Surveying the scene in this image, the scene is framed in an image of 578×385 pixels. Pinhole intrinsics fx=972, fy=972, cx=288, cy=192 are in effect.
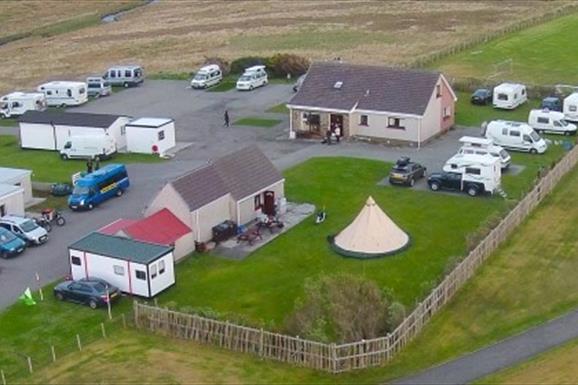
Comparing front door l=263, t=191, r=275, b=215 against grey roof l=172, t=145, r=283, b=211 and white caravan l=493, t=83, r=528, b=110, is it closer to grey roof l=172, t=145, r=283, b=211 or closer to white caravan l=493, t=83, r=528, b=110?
grey roof l=172, t=145, r=283, b=211

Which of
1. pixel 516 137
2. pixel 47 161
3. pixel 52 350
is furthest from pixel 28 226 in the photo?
pixel 516 137

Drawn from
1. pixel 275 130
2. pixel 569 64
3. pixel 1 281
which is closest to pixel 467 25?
pixel 569 64

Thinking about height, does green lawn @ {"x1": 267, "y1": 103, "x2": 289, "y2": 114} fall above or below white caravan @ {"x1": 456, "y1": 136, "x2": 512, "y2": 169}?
below

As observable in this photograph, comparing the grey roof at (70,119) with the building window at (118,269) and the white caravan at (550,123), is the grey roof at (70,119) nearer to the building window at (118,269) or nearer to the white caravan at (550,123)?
the building window at (118,269)

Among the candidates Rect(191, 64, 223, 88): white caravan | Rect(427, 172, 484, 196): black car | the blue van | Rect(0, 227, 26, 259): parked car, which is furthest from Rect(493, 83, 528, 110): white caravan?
Rect(0, 227, 26, 259): parked car

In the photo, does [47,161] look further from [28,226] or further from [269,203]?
[269,203]

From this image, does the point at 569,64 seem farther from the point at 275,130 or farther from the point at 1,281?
the point at 1,281

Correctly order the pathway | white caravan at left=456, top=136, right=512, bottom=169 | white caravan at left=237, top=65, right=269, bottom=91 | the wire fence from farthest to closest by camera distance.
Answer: white caravan at left=237, top=65, right=269, bottom=91, white caravan at left=456, top=136, right=512, bottom=169, the wire fence, the pathway

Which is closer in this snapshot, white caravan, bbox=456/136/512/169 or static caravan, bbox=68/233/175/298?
static caravan, bbox=68/233/175/298
